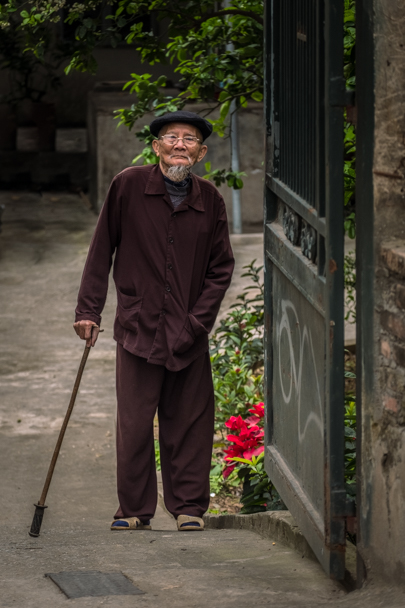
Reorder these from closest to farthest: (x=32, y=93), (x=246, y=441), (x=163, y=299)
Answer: (x=163, y=299) → (x=246, y=441) → (x=32, y=93)

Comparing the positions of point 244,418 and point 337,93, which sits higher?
point 337,93

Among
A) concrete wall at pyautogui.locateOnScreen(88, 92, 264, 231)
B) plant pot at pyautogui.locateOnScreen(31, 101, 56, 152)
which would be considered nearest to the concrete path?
concrete wall at pyautogui.locateOnScreen(88, 92, 264, 231)

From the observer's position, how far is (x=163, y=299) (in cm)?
413

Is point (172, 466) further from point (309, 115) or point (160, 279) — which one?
point (309, 115)

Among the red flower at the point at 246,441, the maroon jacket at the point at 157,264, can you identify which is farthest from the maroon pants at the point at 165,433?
the red flower at the point at 246,441

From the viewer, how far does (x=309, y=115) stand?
3.38 metres

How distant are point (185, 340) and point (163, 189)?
668 mm

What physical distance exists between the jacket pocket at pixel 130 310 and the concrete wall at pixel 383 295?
4.29 ft

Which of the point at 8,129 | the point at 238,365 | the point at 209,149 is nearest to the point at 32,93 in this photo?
the point at 8,129

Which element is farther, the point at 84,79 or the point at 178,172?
the point at 84,79

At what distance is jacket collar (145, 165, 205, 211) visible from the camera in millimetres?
4152

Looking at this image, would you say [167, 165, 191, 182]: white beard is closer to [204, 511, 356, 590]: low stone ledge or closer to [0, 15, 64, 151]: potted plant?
[204, 511, 356, 590]: low stone ledge

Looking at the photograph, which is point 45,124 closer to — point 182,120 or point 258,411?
point 258,411

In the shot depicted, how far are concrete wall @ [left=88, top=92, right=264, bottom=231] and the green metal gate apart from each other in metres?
8.21
